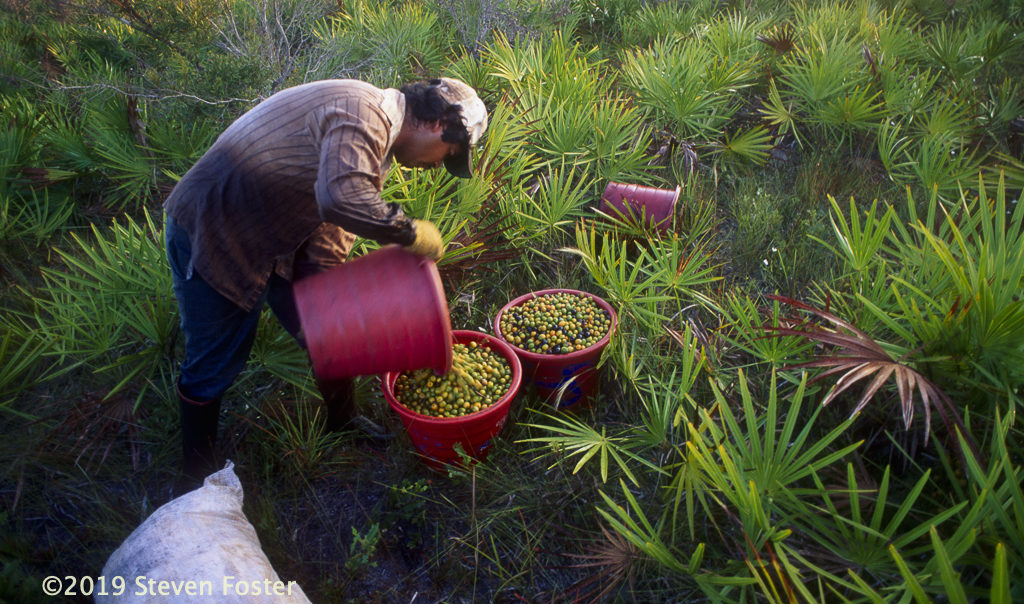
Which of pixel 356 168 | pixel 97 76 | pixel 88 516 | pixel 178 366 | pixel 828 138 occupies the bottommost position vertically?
pixel 88 516

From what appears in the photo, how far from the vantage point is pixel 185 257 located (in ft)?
6.61

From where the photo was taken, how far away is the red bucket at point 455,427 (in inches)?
90.3

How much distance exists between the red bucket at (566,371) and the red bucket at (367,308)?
82 cm

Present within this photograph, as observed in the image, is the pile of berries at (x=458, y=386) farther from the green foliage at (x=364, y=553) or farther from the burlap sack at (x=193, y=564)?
the burlap sack at (x=193, y=564)

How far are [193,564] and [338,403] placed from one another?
103cm

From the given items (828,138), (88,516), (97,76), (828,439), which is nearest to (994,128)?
(828,138)

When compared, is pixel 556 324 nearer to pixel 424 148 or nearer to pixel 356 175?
pixel 424 148

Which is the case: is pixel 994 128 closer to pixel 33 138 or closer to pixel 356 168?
pixel 356 168

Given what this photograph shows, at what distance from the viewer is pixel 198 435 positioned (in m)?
2.31

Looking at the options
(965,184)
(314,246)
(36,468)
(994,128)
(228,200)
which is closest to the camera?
(228,200)

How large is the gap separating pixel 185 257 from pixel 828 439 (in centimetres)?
210

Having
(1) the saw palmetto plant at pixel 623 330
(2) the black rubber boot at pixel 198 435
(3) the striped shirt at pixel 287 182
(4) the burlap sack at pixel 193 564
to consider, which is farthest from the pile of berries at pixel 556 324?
(4) the burlap sack at pixel 193 564

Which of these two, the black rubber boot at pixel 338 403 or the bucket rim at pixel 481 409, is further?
the black rubber boot at pixel 338 403

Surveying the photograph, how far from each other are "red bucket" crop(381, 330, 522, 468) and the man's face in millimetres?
887
